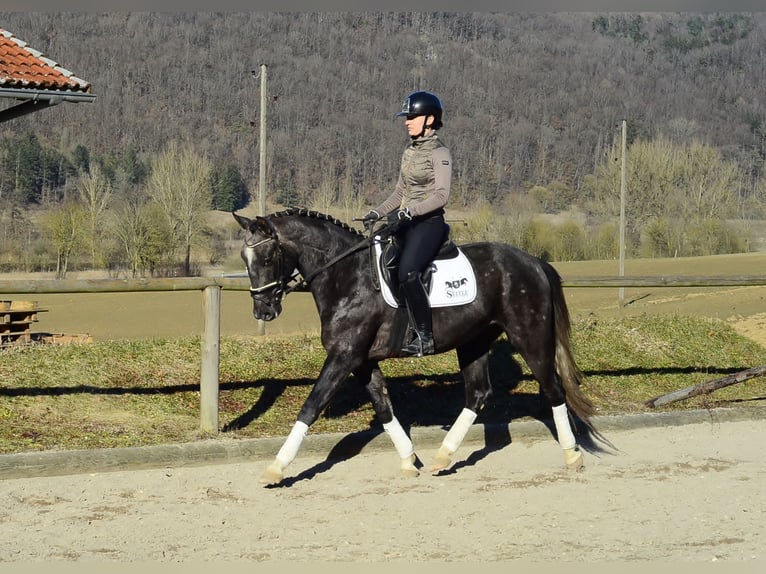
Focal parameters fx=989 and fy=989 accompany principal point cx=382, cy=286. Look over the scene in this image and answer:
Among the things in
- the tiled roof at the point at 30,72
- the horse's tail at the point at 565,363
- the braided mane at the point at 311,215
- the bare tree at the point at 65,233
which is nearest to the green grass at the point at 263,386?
the horse's tail at the point at 565,363

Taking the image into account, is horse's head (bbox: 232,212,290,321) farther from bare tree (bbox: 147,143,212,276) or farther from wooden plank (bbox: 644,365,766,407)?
bare tree (bbox: 147,143,212,276)

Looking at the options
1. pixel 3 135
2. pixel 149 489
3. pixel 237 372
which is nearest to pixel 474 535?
pixel 149 489

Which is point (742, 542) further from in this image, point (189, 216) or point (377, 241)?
point (189, 216)

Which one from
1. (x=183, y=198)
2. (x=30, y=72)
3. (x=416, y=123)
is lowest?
(x=183, y=198)

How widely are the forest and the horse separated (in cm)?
6134

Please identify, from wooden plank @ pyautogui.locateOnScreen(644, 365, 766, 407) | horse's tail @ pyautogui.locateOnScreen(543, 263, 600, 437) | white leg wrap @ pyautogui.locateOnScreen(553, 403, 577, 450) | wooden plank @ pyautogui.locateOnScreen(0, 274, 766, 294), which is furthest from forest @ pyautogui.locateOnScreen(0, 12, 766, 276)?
white leg wrap @ pyautogui.locateOnScreen(553, 403, 577, 450)

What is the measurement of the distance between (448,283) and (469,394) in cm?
100

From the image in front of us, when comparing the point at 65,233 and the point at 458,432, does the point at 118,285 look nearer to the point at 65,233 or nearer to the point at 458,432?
the point at 458,432

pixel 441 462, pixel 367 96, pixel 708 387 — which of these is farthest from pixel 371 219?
pixel 367 96

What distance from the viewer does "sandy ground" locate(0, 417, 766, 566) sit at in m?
5.46

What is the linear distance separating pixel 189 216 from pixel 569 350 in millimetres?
71612

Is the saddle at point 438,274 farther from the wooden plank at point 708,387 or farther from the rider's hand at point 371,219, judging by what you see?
the wooden plank at point 708,387

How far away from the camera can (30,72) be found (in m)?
12.7

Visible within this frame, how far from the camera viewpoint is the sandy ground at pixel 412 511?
546 cm
